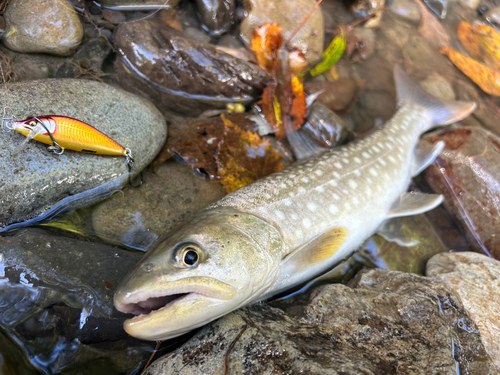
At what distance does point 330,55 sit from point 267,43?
3.75 feet

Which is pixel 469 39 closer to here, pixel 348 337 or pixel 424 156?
pixel 424 156

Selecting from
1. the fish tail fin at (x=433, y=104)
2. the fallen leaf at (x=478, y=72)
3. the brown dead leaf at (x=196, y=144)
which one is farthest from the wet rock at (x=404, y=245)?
the fallen leaf at (x=478, y=72)

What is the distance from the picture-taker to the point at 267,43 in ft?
17.5

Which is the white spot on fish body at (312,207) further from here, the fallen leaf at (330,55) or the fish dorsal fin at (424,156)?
A: the fallen leaf at (330,55)

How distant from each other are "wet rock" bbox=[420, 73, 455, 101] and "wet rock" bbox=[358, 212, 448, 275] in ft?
8.55

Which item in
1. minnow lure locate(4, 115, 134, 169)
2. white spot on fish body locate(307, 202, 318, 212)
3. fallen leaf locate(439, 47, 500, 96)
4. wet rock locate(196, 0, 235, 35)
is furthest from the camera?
fallen leaf locate(439, 47, 500, 96)

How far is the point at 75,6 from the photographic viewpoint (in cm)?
458

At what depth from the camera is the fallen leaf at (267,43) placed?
17.3ft

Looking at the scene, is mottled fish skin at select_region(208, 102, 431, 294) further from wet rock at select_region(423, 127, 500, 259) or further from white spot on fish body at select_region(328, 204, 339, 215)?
wet rock at select_region(423, 127, 500, 259)

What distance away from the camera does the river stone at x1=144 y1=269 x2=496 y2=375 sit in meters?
2.31

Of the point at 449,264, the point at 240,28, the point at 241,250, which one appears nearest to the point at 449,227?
the point at 449,264

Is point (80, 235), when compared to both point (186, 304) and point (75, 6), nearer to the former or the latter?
point (186, 304)

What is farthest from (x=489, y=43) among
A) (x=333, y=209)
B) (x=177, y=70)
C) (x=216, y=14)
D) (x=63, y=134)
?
(x=63, y=134)

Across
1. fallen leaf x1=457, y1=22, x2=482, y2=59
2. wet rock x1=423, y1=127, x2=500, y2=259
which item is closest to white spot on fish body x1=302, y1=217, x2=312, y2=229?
wet rock x1=423, y1=127, x2=500, y2=259
